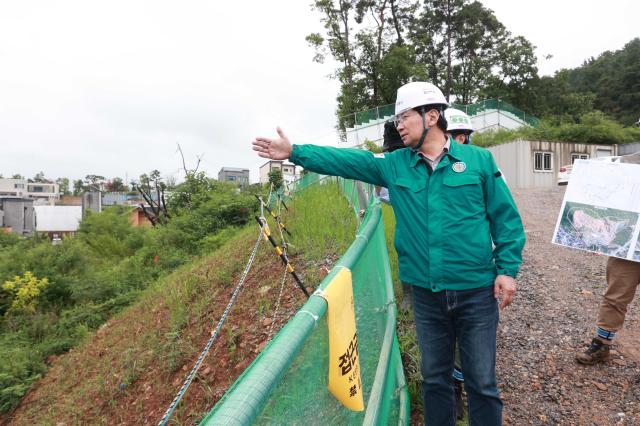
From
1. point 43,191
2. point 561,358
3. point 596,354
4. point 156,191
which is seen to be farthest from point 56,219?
point 596,354

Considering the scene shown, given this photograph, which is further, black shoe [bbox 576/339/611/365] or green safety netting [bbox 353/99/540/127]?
green safety netting [bbox 353/99/540/127]

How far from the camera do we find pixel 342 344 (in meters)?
1.23

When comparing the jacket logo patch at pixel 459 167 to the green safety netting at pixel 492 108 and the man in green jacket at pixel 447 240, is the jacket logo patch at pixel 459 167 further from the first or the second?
the green safety netting at pixel 492 108

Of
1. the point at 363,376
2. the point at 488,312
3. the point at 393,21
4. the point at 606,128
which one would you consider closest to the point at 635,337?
the point at 488,312

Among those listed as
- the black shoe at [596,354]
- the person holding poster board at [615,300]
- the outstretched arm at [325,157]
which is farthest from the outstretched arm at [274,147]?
the black shoe at [596,354]

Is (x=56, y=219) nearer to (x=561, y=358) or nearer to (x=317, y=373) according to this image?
(x=561, y=358)

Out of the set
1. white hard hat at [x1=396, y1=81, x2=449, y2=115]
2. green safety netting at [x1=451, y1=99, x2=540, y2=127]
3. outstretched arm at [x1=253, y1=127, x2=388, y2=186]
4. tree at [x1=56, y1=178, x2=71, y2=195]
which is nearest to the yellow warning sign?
outstretched arm at [x1=253, y1=127, x2=388, y2=186]

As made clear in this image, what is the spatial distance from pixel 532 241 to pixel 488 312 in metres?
6.86

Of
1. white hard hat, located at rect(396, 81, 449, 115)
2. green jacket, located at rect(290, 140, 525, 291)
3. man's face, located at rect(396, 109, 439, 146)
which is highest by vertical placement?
white hard hat, located at rect(396, 81, 449, 115)

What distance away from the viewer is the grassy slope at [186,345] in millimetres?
4434

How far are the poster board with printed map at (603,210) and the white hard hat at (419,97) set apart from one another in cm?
202

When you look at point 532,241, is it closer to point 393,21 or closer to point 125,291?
point 125,291

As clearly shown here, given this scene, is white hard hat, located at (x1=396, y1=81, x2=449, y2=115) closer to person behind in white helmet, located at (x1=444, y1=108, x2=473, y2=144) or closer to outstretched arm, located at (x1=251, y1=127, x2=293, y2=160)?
outstretched arm, located at (x1=251, y1=127, x2=293, y2=160)

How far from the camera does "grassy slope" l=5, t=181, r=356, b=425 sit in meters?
4.43
